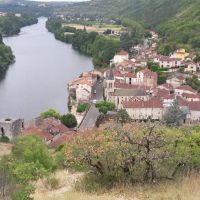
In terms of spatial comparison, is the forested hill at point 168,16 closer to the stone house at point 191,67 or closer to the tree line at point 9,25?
the stone house at point 191,67

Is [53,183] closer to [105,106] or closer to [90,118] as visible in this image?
[90,118]

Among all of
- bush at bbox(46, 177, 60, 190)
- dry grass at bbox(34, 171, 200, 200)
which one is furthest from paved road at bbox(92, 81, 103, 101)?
dry grass at bbox(34, 171, 200, 200)

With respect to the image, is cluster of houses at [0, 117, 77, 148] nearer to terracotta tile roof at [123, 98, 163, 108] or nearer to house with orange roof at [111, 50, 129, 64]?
terracotta tile roof at [123, 98, 163, 108]

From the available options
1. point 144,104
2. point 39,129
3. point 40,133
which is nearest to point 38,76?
point 144,104

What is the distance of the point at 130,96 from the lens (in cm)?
2506

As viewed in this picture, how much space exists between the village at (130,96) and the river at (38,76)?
1.51 metres

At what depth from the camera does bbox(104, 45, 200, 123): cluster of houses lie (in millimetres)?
22594

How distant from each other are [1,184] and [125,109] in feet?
55.2

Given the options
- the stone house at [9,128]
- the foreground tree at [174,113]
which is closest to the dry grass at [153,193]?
the stone house at [9,128]

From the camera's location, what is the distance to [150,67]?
104 ft

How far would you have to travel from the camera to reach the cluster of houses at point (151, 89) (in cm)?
2259

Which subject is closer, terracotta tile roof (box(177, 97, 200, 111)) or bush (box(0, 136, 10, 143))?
bush (box(0, 136, 10, 143))

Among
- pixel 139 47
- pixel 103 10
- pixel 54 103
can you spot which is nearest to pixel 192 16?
pixel 139 47

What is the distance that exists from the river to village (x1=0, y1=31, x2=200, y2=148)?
151cm
